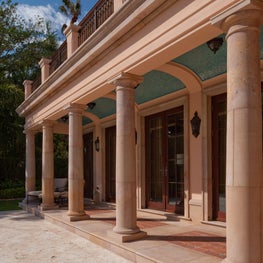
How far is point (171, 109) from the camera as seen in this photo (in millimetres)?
9531

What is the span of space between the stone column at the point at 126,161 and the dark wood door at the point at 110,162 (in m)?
6.23

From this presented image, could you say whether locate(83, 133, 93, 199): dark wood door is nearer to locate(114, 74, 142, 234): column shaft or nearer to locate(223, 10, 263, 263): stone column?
locate(114, 74, 142, 234): column shaft

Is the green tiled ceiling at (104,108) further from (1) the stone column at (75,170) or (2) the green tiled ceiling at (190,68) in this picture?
(1) the stone column at (75,170)

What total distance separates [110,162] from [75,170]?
4.03m

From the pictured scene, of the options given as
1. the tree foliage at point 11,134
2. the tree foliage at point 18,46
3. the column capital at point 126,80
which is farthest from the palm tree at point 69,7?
the column capital at point 126,80

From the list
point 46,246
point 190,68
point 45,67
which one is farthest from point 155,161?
point 45,67

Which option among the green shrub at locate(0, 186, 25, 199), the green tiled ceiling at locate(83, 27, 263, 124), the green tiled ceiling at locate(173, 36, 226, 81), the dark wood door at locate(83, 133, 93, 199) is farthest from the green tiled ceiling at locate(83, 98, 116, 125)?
the green shrub at locate(0, 186, 25, 199)

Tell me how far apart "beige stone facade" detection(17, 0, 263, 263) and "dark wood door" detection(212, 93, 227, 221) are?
0.08 ft

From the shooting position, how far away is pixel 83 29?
898 centimetres

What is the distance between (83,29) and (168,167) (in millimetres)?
4380

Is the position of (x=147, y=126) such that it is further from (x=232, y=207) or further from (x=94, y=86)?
(x=232, y=207)

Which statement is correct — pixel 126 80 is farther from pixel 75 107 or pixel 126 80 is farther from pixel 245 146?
pixel 245 146

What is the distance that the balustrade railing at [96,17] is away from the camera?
24.3 ft

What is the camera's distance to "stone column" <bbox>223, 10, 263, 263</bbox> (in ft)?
13.0
